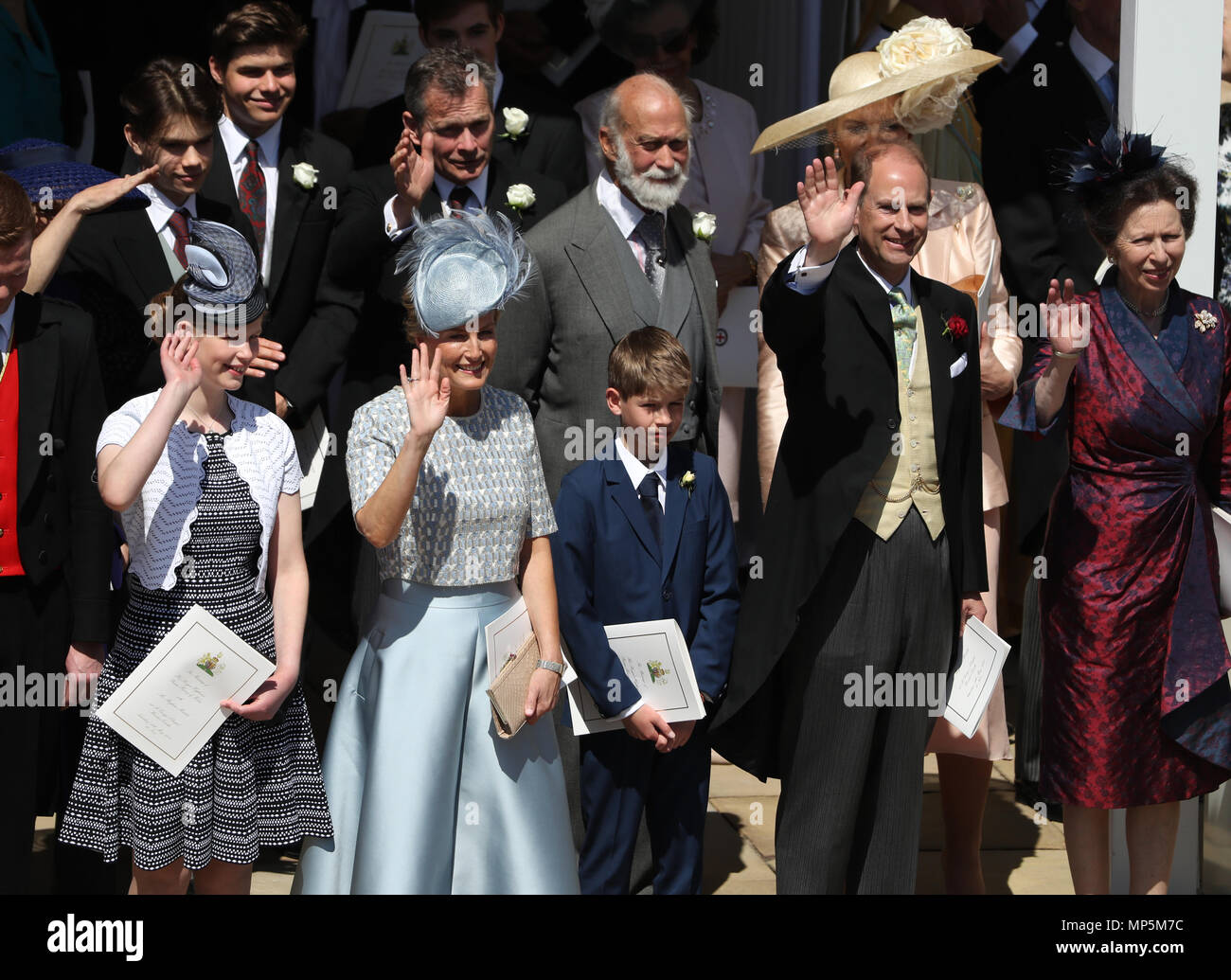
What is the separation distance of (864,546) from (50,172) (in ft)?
8.92

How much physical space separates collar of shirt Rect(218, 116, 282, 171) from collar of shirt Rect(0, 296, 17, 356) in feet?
4.41

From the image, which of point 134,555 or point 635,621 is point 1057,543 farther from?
point 134,555

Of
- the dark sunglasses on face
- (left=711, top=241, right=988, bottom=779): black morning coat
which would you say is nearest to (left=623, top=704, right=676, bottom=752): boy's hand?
(left=711, top=241, right=988, bottom=779): black morning coat

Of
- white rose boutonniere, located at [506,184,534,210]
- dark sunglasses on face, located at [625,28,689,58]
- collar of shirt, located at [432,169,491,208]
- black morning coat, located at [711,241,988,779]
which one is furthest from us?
dark sunglasses on face, located at [625,28,689,58]

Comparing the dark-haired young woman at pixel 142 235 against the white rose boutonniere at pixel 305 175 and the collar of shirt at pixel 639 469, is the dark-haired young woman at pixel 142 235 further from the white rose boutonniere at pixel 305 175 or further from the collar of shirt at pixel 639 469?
the collar of shirt at pixel 639 469

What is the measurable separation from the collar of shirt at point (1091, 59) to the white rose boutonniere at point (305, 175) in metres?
2.99

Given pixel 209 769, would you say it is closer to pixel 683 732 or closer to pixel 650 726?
pixel 650 726

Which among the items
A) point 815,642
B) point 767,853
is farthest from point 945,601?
point 767,853

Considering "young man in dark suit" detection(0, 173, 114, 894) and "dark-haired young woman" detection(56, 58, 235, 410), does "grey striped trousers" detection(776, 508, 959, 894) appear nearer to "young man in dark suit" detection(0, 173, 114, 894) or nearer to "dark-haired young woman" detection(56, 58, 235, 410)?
"young man in dark suit" detection(0, 173, 114, 894)

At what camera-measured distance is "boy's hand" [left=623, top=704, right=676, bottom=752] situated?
171 inches

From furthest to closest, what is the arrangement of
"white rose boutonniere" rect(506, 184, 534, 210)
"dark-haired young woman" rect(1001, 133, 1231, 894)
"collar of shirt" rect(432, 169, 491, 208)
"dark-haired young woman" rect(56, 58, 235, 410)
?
"collar of shirt" rect(432, 169, 491, 208) → "white rose boutonniere" rect(506, 184, 534, 210) → "dark-haired young woman" rect(56, 58, 235, 410) → "dark-haired young woman" rect(1001, 133, 1231, 894)

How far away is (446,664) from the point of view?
404 centimetres

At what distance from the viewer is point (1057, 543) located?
4.70 metres

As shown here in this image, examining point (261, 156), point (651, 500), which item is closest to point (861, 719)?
point (651, 500)
